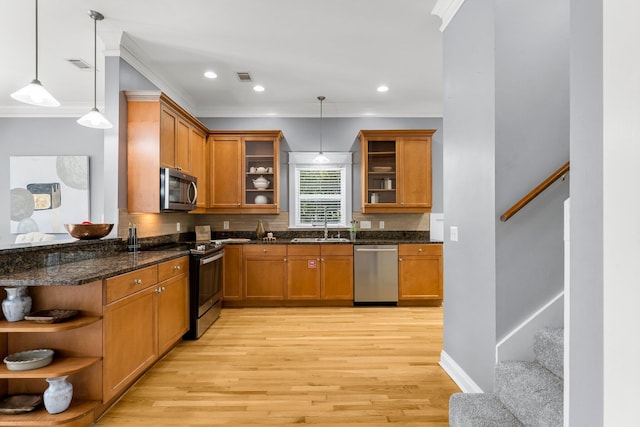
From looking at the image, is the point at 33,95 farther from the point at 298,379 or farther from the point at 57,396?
the point at 298,379

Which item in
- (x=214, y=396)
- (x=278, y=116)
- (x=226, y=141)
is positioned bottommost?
(x=214, y=396)

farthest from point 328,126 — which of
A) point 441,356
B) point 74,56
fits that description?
point 441,356

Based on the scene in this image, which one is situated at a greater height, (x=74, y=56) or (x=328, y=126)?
(x=74, y=56)

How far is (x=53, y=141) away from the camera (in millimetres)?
5414

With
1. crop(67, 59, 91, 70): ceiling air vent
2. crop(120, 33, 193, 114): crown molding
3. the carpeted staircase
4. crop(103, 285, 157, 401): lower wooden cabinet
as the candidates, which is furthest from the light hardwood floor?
crop(67, 59, 91, 70): ceiling air vent

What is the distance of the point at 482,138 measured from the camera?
218 centimetres

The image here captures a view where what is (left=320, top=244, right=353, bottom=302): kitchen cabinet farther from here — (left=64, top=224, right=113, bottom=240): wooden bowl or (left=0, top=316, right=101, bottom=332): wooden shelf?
(left=0, top=316, right=101, bottom=332): wooden shelf

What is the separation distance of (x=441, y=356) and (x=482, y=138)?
6.06 ft

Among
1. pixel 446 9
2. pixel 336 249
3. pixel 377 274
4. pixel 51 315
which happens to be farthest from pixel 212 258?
pixel 446 9

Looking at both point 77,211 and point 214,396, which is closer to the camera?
point 214,396

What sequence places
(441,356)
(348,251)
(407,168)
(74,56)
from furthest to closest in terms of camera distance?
(407,168)
(348,251)
(74,56)
(441,356)

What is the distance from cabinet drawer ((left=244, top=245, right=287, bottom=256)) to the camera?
4.70 meters

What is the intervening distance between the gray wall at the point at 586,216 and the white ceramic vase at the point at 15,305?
2689 mm

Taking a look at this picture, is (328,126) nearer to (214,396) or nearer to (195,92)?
(195,92)
